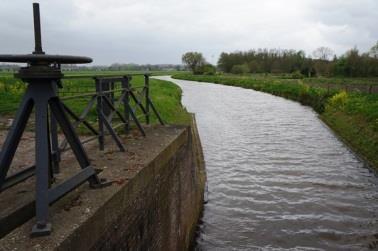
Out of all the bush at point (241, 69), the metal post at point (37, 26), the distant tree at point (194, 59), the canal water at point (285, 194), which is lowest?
the canal water at point (285, 194)

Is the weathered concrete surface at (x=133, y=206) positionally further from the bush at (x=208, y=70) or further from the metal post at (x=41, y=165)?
the bush at (x=208, y=70)

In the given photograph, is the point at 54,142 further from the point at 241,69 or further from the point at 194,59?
the point at 194,59

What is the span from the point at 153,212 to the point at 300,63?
9239cm

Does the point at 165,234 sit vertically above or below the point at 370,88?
below

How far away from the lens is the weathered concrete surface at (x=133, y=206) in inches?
138

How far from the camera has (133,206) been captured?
4.75m

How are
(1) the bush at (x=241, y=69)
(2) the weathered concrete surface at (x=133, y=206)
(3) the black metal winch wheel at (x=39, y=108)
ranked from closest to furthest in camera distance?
(3) the black metal winch wheel at (x=39, y=108)
(2) the weathered concrete surface at (x=133, y=206)
(1) the bush at (x=241, y=69)

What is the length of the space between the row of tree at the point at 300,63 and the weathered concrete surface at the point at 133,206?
198ft

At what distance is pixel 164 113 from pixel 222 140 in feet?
13.1

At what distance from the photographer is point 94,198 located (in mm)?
4223

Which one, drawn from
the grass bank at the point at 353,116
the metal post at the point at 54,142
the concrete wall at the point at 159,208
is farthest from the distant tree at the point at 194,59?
the metal post at the point at 54,142

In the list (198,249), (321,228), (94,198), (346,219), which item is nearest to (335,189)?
(346,219)

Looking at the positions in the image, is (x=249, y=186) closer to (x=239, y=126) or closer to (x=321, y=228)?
(x=321, y=228)

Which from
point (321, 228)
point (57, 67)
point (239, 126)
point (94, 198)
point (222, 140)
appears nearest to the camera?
point (57, 67)
